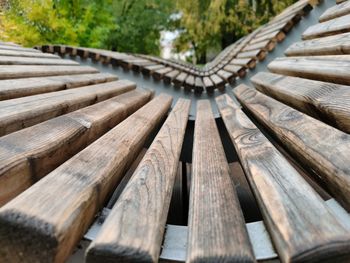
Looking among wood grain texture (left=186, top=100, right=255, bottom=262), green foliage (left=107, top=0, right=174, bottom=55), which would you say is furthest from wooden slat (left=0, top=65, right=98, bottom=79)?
green foliage (left=107, top=0, right=174, bottom=55)

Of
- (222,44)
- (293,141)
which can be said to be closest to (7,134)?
(293,141)

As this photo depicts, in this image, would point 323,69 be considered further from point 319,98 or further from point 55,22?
point 55,22

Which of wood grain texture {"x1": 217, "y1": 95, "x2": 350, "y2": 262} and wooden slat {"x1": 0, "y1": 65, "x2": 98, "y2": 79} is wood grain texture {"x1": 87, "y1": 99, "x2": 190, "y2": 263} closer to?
wood grain texture {"x1": 217, "y1": 95, "x2": 350, "y2": 262}

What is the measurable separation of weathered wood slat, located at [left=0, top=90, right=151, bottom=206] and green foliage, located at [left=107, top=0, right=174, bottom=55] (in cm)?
1295

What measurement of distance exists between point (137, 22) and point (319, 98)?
557 inches

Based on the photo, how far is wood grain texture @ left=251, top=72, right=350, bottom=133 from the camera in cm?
107

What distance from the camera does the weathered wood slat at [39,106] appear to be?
1.15m

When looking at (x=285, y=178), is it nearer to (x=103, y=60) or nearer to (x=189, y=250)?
(x=189, y=250)

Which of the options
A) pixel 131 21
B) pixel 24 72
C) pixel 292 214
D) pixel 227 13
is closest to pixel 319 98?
pixel 292 214

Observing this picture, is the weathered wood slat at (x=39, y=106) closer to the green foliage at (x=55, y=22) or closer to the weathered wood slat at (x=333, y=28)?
the weathered wood slat at (x=333, y=28)

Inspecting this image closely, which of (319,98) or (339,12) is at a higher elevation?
(339,12)

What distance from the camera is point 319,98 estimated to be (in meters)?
1.26

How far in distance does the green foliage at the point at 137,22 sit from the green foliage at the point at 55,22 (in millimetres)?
5345

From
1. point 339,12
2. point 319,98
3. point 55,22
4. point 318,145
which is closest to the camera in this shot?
point 318,145
